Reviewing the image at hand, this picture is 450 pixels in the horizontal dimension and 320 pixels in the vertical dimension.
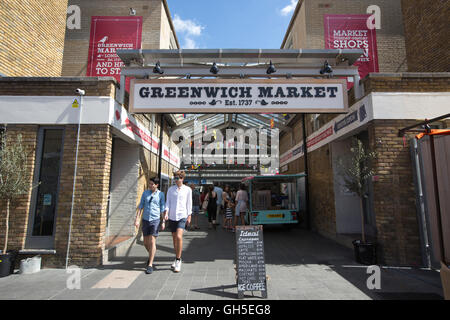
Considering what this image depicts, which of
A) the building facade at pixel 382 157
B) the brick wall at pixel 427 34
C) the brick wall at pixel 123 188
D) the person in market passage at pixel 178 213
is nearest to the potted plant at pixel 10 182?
the brick wall at pixel 123 188

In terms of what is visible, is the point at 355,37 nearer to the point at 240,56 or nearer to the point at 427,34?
the point at 427,34

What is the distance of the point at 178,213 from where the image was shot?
4.80 metres

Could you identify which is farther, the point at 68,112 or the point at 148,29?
the point at 148,29

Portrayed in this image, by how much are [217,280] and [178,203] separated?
1555 mm

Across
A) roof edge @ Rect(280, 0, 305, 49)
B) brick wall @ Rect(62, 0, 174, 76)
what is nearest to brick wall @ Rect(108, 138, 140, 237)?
brick wall @ Rect(62, 0, 174, 76)

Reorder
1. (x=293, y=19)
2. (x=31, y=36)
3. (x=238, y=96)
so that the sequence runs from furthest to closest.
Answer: (x=293, y=19) → (x=31, y=36) → (x=238, y=96)

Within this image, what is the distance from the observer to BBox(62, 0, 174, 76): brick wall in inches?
440

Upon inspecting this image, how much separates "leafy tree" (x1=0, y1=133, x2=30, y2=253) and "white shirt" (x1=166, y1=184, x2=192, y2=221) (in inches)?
109

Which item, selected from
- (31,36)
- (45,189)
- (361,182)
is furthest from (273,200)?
(31,36)

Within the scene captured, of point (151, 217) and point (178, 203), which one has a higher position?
point (178, 203)

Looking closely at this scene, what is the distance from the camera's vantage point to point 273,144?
55.5 ft
